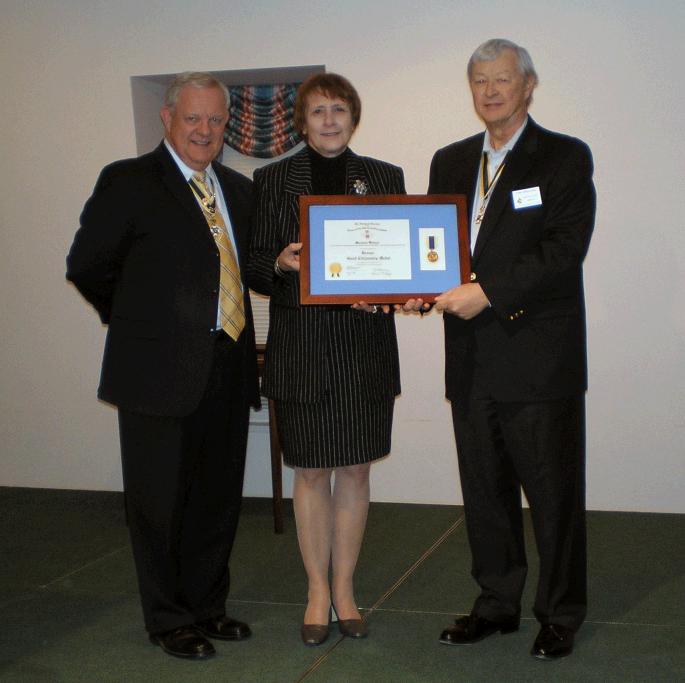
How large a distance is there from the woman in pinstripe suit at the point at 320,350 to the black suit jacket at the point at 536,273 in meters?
0.38

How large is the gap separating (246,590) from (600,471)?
1996mm

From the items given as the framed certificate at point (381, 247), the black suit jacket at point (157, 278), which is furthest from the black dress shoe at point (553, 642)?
the black suit jacket at point (157, 278)

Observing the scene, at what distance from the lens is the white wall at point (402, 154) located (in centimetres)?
484

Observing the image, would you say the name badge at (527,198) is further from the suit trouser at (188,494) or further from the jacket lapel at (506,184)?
the suit trouser at (188,494)

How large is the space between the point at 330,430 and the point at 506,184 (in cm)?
95

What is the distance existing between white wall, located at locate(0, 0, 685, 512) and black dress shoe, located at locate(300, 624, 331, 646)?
2.02 meters

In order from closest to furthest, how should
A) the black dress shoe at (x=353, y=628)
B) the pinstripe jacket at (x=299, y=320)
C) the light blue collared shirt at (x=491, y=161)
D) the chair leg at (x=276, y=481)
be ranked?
the light blue collared shirt at (x=491, y=161) < the pinstripe jacket at (x=299, y=320) < the black dress shoe at (x=353, y=628) < the chair leg at (x=276, y=481)

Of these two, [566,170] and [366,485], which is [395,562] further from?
[566,170]

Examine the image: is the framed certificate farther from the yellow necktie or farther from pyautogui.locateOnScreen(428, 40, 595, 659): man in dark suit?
the yellow necktie

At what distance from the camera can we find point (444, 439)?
5.25 meters

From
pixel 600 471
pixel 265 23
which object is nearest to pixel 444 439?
pixel 600 471

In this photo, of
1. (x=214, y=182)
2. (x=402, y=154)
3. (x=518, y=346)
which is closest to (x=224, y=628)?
(x=518, y=346)

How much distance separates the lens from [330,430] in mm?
3240

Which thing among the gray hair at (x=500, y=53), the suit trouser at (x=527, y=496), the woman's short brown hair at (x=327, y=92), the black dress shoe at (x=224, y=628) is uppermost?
the gray hair at (x=500, y=53)
